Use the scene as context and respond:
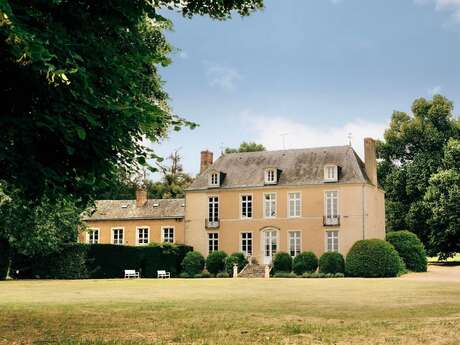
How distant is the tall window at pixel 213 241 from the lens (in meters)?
41.8

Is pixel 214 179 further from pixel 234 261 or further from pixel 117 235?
pixel 117 235

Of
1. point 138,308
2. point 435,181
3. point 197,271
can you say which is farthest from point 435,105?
point 138,308

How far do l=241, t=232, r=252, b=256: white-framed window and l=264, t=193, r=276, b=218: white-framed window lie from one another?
66.9 inches

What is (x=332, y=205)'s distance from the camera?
38750mm

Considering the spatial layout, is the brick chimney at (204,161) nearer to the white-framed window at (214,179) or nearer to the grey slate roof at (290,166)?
the grey slate roof at (290,166)

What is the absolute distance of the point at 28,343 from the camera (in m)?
8.97

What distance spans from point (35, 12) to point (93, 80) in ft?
4.26

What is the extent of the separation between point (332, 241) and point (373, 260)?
4199mm

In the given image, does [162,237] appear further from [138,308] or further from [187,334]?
[187,334]

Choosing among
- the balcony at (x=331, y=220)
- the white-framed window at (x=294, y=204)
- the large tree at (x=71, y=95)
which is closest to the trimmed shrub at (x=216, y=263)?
the white-framed window at (x=294, y=204)

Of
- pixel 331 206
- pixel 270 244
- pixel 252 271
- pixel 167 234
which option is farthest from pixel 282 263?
pixel 167 234

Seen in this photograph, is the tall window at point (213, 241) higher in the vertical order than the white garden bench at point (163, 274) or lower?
higher

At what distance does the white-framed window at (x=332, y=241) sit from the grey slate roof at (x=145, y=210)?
10.5m

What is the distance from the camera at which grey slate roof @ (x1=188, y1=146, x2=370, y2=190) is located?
39219 mm
